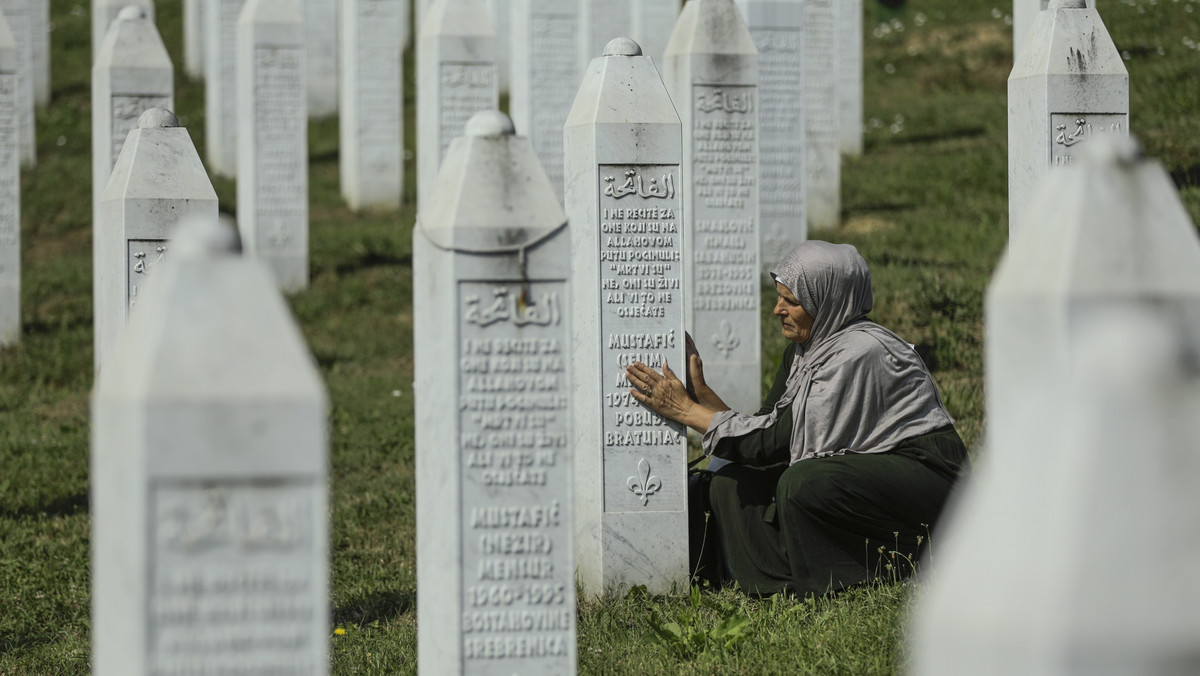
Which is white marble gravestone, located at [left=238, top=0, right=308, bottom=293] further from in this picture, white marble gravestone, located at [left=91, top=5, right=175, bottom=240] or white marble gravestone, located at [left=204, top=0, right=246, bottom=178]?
white marble gravestone, located at [left=204, top=0, right=246, bottom=178]

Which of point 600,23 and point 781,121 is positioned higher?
point 600,23

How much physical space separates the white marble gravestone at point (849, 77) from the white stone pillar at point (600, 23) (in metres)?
2.71

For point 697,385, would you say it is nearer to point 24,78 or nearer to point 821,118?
point 821,118

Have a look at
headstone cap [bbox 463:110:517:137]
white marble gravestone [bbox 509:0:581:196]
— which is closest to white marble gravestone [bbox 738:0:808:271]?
white marble gravestone [bbox 509:0:581:196]

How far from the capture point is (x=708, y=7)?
31.0 feet

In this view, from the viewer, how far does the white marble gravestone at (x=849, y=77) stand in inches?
646

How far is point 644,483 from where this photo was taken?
19.9 feet

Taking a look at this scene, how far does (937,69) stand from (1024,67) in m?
13.7

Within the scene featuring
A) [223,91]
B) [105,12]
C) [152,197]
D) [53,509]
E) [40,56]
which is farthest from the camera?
[40,56]

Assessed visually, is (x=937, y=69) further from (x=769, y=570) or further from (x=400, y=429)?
(x=769, y=570)

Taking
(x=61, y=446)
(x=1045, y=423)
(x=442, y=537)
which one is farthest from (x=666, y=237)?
(x=61, y=446)

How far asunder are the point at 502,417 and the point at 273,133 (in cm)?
1016

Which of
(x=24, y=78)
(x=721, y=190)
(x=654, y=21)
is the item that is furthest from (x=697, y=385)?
(x=24, y=78)

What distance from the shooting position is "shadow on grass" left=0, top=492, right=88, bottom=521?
7984 millimetres
